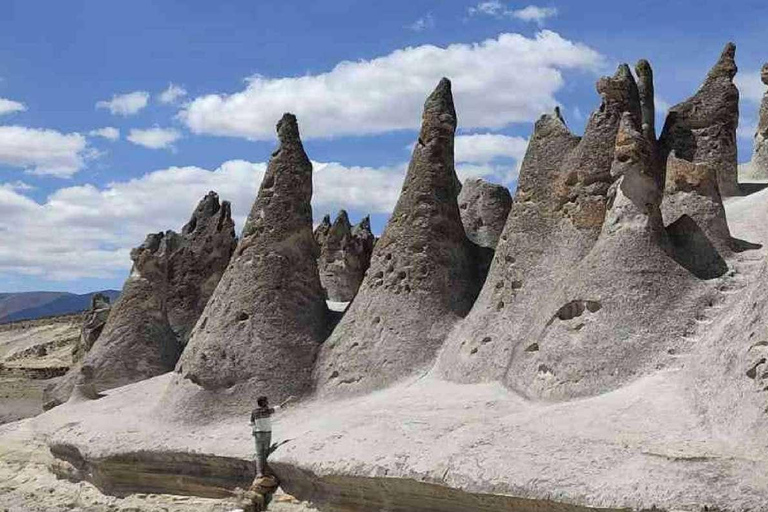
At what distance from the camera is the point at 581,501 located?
746cm

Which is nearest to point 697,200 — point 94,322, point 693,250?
point 693,250

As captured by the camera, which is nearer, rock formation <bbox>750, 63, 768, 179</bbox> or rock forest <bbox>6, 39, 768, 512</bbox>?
rock forest <bbox>6, 39, 768, 512</bbox>

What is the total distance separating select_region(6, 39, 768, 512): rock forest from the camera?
8.20 metres

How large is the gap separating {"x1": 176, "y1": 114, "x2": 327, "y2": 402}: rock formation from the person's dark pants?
65.0 inches

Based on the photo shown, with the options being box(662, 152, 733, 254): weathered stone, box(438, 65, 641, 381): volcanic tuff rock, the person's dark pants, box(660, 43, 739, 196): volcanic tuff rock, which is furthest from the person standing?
box(660, 43, 739, 196): volcanic tuff rock

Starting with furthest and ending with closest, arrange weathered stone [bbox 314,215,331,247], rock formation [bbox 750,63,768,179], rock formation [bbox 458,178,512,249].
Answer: weathered stone [bbox 314,215,331,247], rock formation [bbox 750,63,768,179], rock formation [bbox 458,178,512,249]

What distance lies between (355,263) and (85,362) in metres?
5.64

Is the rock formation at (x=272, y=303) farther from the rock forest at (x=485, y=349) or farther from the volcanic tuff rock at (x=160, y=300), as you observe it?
the volcanic tuff rock at (x=160, y=300)

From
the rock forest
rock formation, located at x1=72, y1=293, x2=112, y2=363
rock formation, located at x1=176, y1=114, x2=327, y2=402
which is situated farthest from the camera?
rock formation, located at x1=72, y1=293, x2=112, y2=363

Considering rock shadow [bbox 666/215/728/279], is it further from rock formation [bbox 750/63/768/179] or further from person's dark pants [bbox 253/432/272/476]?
rock formation [bbox 750/63/768/179]

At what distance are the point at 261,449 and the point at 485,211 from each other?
272 inches

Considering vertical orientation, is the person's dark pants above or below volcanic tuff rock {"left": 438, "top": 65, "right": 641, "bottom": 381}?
below

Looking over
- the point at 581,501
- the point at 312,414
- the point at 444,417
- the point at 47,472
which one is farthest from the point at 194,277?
the point at 581,501

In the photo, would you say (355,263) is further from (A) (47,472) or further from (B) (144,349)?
(A) (47,472)
